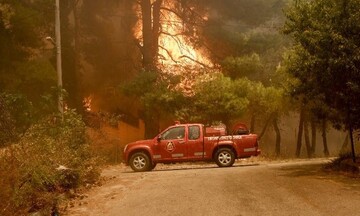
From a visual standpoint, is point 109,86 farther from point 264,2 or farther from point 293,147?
point 293,147

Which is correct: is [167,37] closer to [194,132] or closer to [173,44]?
[173,44]

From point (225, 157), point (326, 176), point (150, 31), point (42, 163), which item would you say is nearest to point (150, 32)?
point (150, 31)

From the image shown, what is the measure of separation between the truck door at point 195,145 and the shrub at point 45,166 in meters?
5.55

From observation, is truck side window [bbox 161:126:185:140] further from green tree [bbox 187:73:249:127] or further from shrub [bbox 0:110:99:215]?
green tree [bbox 187:73:249:127]

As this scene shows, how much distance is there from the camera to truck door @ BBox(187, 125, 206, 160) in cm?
2066

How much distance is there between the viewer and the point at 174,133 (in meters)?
20.9

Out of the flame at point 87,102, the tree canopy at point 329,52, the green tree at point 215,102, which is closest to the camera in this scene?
the tree canopy at point 329,52

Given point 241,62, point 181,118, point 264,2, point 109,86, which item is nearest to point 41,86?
point 181,118

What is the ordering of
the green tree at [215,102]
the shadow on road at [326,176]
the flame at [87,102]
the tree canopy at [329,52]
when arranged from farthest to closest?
the flame at [87,102] < the green tree at [215,102] < the tree canopy at [329,52] < the shadow on road at [326,176]

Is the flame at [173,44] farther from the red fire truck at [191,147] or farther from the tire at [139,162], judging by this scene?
the tire at [139,162]

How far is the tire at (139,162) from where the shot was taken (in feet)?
68.3

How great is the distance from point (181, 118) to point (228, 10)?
10997mm

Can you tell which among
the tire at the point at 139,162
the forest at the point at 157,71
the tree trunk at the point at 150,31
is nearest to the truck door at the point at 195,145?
the tire at the point at 139,162

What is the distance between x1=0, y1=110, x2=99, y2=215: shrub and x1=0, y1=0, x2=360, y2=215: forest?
0.14 feet
